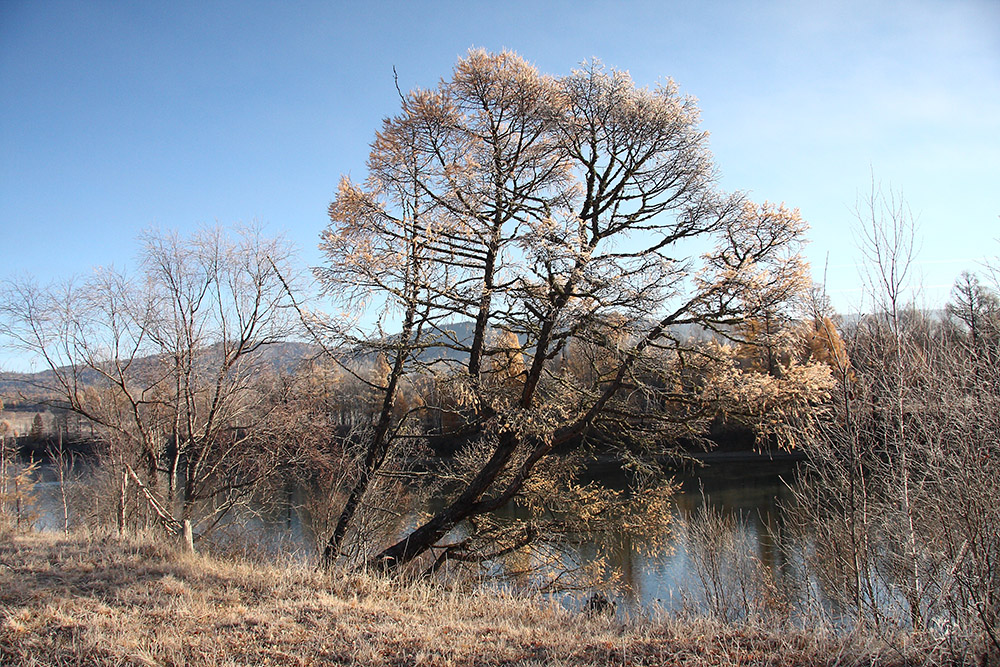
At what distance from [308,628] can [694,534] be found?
21.9 feet

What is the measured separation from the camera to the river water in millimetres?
9180

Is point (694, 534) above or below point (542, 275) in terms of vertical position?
below

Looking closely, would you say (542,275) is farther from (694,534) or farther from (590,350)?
(694,534)

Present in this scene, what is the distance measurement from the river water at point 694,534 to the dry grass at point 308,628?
123 cm

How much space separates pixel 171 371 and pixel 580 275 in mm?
8357

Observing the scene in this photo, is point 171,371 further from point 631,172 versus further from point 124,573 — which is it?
point 631,172

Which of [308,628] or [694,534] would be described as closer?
[308,628]

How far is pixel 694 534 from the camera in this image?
9.22 m

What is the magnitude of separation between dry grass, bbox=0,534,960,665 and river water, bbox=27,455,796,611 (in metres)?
1.23

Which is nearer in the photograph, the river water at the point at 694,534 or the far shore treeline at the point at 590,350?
the far shore treeline at the point at 590,350

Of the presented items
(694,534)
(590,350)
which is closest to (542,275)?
(590,350)

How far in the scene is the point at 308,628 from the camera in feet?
14.6

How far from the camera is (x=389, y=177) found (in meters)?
8.27

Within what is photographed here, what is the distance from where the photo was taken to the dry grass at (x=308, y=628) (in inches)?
151
